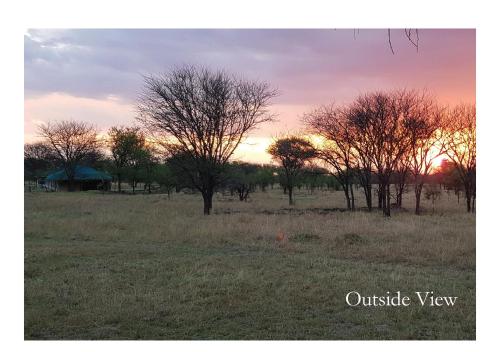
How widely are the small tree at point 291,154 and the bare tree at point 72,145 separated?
14.4 meters

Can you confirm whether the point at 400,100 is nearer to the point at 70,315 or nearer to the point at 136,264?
the point at 136,264

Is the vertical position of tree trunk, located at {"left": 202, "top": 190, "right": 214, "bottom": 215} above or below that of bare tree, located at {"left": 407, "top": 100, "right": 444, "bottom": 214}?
below

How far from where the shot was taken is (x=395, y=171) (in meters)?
25.8

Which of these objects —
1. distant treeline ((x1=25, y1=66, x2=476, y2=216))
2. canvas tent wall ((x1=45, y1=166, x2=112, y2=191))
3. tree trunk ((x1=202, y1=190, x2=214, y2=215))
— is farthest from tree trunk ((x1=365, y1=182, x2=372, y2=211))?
canvas tent wall ((x1=45, y1=166, x2=112, y2=191))

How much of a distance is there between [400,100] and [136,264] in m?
18.6

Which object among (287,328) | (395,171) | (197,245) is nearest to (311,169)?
(395,171)

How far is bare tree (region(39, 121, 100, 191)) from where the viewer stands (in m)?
32.2

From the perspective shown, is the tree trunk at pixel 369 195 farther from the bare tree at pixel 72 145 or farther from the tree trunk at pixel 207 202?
the bare tree at pixel 72 145

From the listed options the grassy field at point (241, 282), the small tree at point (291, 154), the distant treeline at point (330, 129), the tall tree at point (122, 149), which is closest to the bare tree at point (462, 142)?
the distant treeline at point (330, 129)

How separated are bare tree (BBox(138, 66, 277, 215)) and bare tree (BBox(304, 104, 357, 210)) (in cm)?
532

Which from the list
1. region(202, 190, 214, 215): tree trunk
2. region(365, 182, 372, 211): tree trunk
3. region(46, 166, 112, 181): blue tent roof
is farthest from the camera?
region(46, 166, 112, 181): blue tent roof

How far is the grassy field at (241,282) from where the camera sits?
6566 millimetres

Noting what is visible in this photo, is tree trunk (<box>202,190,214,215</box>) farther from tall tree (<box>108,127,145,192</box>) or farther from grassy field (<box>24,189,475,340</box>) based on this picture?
tall tree (<box>108,127,145,192</box>)
